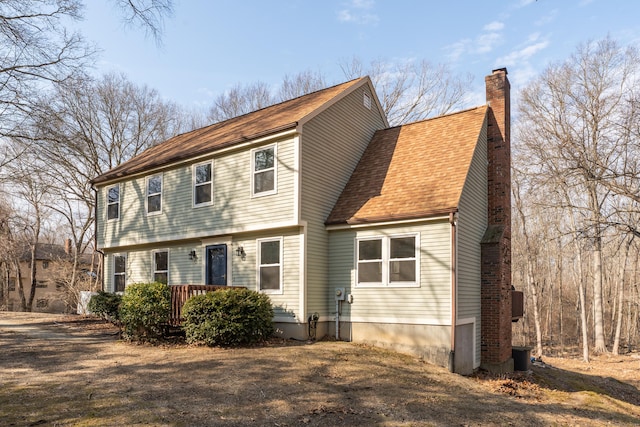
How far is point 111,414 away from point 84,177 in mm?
26992

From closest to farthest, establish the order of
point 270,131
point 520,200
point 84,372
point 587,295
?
point 84,372 → point 270,131 → point 520,200 → point 587,295

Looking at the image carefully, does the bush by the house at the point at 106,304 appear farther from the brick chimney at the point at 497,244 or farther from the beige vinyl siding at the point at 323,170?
the brick chimney at the point at 497,244

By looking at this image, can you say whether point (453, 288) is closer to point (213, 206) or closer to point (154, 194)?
point (213, 206)

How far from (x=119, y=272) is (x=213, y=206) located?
21.4ft

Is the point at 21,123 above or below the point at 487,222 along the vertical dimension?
above

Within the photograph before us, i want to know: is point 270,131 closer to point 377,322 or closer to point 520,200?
point 377,322

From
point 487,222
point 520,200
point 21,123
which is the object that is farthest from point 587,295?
point 21,123

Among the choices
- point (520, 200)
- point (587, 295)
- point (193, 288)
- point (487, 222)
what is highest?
point (520, 200)

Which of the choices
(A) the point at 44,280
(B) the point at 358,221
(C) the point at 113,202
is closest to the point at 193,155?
(C) the point at 113,202

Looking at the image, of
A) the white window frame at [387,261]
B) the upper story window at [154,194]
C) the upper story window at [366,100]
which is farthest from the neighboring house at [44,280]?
the white window frame at [387,261]

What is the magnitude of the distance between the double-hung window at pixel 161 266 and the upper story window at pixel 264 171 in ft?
16.3

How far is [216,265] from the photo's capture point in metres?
14.7

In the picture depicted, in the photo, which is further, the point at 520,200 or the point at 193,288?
the point at 520,200

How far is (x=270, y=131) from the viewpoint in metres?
12.9
